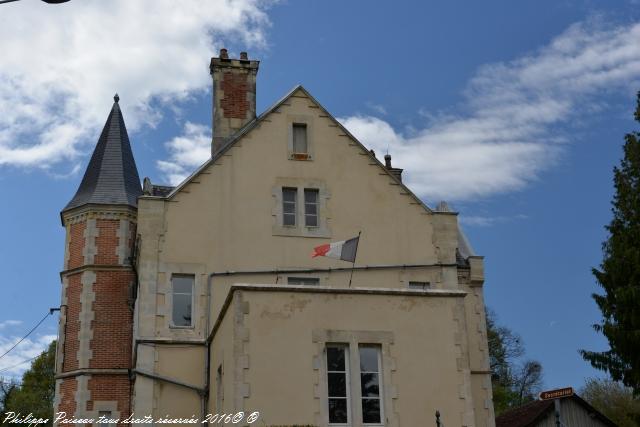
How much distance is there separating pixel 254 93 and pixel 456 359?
12204 millimetres

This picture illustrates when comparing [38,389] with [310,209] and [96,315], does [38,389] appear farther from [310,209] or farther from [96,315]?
[310,209]

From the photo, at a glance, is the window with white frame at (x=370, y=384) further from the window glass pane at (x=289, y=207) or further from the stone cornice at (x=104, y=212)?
the stone cornice at (x=104, y=212)

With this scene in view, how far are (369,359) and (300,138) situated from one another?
845 centimetres

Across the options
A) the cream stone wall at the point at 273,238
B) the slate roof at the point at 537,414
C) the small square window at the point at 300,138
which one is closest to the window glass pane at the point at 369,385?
the cream stone wall at the point at 273,238

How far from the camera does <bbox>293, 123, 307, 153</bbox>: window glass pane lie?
2373cm

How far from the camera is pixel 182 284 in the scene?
21.8 m

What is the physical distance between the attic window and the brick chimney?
2731mm

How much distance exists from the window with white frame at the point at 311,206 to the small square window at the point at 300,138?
3.84ft

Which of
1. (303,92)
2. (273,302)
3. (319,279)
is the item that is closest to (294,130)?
(303,92)

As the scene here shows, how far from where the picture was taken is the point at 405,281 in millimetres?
22781

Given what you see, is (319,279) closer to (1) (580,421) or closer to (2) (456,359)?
(2) (456,359)

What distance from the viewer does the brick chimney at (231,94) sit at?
25.9 m

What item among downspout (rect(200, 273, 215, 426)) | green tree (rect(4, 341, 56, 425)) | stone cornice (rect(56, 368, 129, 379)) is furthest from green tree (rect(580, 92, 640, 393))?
green tree (rect(4, 341, 56, 425))

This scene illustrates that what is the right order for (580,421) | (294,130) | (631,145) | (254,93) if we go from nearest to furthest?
(631,145) → (294,130) → (254,93) → (580,421)
